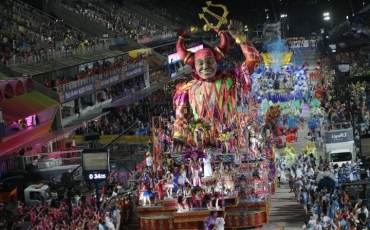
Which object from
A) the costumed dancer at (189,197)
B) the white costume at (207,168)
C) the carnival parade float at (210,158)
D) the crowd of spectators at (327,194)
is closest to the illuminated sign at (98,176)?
the carnival parade float at (210,158)

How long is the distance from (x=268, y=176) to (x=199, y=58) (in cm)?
512

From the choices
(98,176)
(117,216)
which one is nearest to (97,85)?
(98,176)

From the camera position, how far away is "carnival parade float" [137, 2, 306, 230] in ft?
91.0

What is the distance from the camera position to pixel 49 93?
140 ft

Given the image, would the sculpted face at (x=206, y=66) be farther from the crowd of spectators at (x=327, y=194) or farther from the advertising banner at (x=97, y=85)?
the advertising banner at (x=97, y=85)

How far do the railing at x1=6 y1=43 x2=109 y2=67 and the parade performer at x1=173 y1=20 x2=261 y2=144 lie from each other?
43.8ft

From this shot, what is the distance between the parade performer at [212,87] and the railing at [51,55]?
13354mm

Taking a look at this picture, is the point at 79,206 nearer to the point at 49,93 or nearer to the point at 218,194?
the point at 218,194

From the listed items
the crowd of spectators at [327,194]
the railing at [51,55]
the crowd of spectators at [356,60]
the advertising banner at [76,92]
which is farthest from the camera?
the crowd of spectators at [356,60]

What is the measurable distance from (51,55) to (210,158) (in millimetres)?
19421

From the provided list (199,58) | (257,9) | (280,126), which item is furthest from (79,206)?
(257,9)

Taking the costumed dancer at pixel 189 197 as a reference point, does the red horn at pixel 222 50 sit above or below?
above

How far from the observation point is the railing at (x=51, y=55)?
1693 inches

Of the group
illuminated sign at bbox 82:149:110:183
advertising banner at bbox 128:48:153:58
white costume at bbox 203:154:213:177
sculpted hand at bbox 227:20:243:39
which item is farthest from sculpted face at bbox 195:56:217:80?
advertising banner at bbox 128:48:153:58
